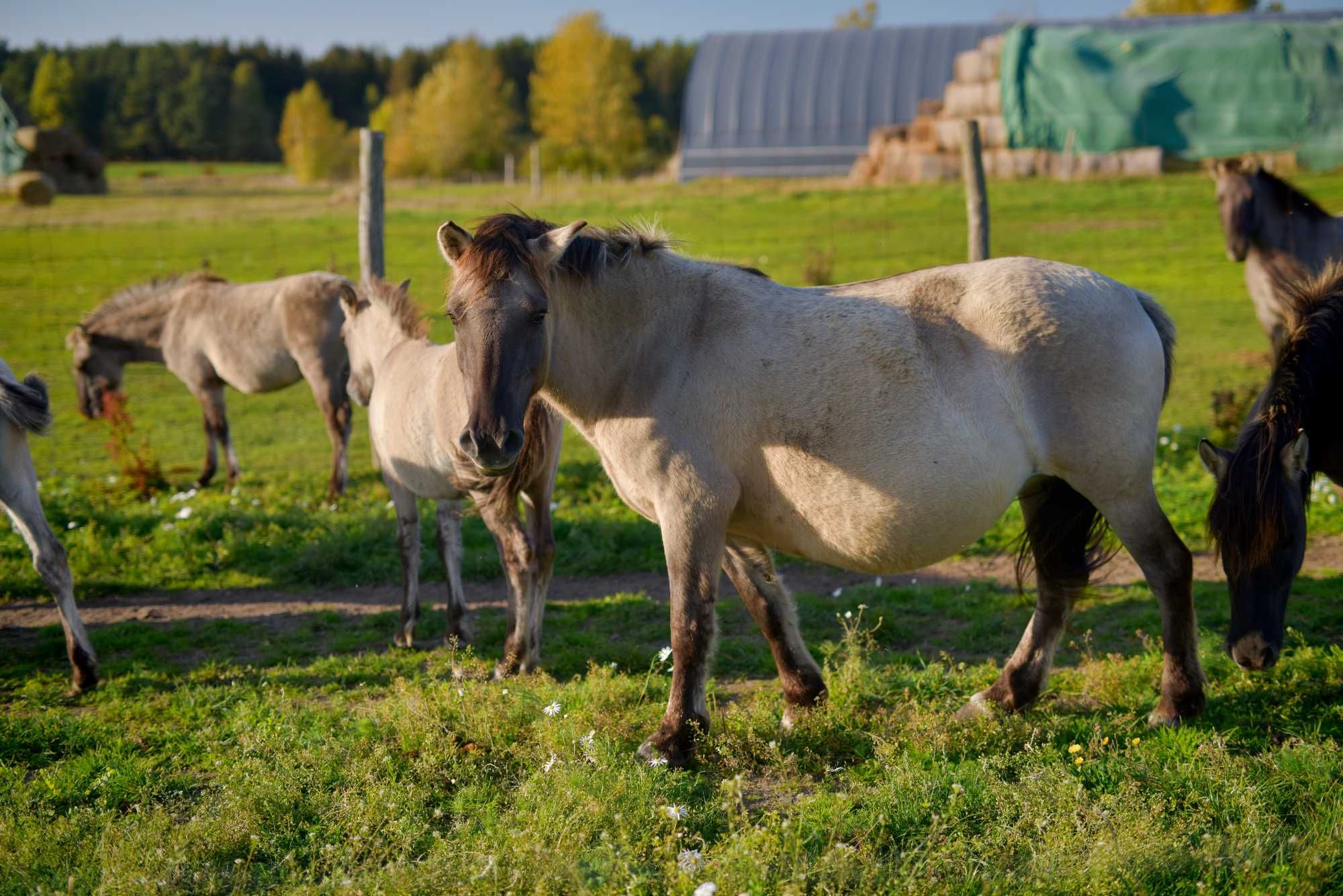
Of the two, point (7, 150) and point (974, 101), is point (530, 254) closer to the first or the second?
point (7, 150)

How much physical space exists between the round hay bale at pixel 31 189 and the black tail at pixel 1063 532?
2561cm

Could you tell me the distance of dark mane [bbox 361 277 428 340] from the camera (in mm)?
6562

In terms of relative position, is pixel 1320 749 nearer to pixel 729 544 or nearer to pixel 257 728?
pixel 729 544

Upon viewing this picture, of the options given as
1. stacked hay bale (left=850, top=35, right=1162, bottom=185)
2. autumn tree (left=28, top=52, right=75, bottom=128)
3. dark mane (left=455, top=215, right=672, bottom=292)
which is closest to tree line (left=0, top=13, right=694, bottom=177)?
autumn tree (left=28, top=52, right=75, bottom=128)

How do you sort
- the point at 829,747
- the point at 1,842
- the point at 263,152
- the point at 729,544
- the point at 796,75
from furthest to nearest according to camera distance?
1. the point at 263,152
2. the point at 796,75
3. the point at 729,544
4. the point at 829,747
5. the point at 1,842

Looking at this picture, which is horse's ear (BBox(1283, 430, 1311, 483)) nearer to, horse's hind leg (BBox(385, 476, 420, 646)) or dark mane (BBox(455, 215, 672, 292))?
dark mane (BBox(455, 215, 672, 292))

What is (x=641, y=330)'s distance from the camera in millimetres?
4230

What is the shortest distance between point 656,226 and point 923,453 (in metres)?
1.55

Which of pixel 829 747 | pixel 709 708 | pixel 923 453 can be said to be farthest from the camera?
pixel 709 708

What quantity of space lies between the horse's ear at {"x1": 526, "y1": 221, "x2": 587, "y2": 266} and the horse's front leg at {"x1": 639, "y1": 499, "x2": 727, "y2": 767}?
1121 mm

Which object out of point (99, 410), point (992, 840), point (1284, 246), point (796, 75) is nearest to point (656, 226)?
point (992, 840)

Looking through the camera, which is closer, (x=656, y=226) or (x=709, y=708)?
(x=656, y=226)

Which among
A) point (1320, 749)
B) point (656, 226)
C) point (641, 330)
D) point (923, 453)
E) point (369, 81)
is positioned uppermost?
point (369, 81)

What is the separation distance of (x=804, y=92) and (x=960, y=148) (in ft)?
44.7
